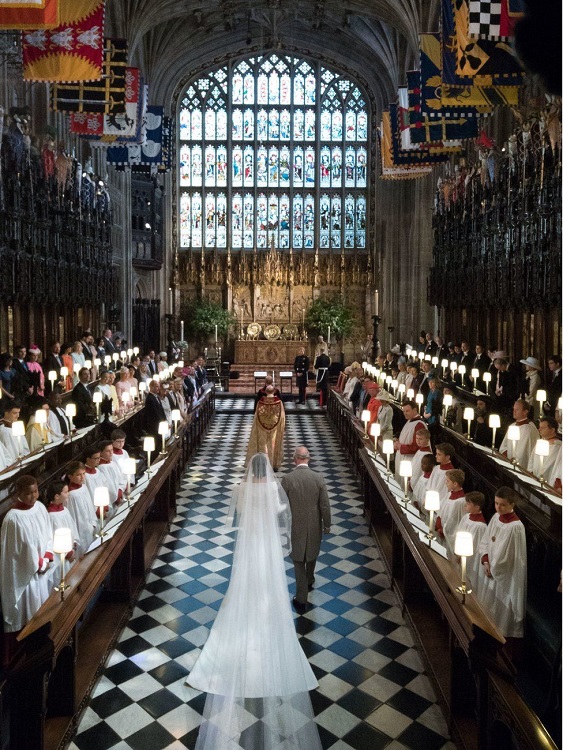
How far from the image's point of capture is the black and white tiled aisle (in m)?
5.89

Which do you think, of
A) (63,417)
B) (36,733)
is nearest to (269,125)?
(63,417)

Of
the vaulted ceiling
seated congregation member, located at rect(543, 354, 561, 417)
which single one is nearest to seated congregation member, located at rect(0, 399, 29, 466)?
seated congregation member, located at rect(543, 354, 561, 417)

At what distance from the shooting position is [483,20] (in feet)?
34.2

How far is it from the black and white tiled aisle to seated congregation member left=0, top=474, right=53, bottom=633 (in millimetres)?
988

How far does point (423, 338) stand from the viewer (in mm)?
23969

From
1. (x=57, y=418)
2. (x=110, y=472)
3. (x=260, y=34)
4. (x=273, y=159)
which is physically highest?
(x=260, y=34)

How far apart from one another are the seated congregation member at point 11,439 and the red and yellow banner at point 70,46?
569cm

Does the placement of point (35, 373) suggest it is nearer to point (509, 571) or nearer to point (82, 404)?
point (82, 404)

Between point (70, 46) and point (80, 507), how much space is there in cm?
807

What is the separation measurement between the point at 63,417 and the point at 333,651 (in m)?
6.44

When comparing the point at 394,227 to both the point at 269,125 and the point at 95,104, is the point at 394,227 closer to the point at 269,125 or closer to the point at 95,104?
the point at 269,125

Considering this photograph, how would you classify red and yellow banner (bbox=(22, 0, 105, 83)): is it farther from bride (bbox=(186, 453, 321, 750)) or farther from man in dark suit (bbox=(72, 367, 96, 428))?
bride (bbox=(186, 453, 321, 750))

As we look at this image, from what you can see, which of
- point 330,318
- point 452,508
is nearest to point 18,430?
point 452,508

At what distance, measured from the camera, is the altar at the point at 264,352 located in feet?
106
